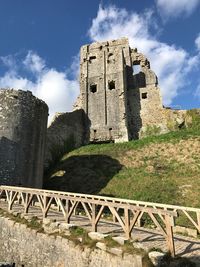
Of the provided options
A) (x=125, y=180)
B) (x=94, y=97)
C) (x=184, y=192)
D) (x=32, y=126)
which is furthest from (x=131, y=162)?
(x=94, y=97)

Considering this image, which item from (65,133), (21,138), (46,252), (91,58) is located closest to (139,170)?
(21,138)

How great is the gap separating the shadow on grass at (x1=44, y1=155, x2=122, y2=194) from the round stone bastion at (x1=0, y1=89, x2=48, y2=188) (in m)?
3.35

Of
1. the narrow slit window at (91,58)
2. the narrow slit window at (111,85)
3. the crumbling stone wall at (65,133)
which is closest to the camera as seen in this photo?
the crumbling stone wall at (65,133)

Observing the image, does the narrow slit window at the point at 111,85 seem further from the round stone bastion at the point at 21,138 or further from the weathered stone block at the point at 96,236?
the weathered stone block at the point at 96,236

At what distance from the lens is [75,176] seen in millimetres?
21312

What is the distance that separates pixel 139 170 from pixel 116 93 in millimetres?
14356

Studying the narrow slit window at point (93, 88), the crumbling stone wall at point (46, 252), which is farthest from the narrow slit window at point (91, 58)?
the crumbling stone wall at point (46, 252)

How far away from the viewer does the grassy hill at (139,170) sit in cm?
1670

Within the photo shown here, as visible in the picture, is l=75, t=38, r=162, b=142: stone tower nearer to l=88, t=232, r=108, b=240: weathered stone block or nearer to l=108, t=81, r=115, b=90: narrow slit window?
l=108, t=81, r=115, b=90: narrow slit window

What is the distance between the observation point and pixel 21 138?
16.5m

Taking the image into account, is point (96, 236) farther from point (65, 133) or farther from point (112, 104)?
point (112, 104)

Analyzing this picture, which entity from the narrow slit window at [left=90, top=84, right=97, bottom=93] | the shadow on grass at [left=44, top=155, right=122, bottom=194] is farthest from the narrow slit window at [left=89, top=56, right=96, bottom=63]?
the shadow on grass at [left=44, top=155, right=122, bottom=194]

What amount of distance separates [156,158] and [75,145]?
10.5 metres

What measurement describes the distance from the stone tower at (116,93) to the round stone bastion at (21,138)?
47.0 feet
